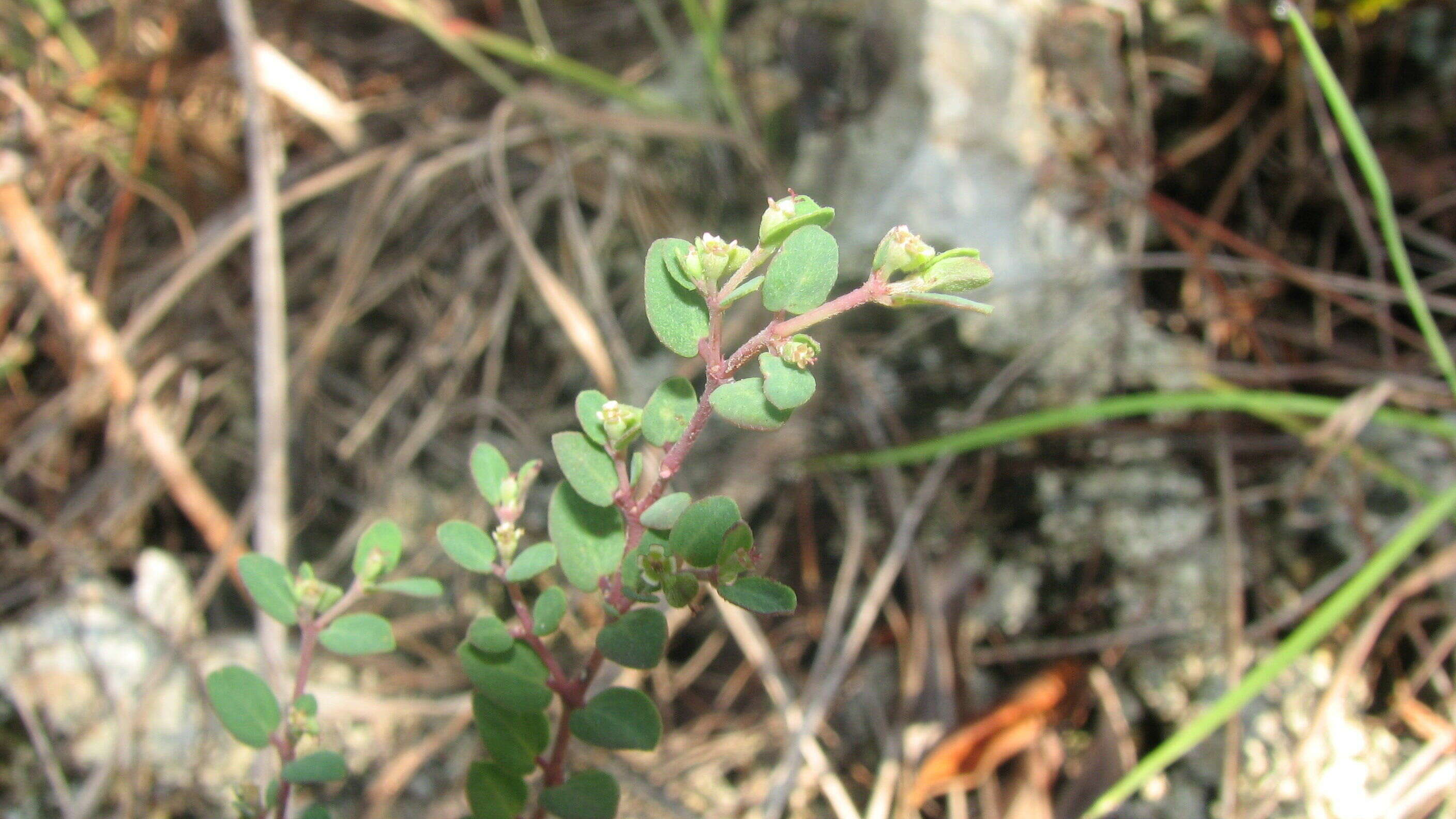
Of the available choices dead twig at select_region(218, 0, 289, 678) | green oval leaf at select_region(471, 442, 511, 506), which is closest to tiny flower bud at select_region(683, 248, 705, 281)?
green oval leaf at select_region(471, 442, 511, 506)

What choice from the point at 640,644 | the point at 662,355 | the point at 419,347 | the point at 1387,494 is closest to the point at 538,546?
the point at 640,644

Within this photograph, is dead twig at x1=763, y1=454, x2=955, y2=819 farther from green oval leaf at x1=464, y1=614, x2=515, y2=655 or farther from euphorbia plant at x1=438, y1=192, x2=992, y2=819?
green oval leaf at x1=464, y1=614, x2=515, y2=655

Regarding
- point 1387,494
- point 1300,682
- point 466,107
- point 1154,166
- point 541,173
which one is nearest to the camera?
point 1300,682

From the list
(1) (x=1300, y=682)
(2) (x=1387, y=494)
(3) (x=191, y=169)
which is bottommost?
(1) (x=1300, y=682)

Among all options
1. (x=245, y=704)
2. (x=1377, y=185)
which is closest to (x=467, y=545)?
(x=245, y=704)

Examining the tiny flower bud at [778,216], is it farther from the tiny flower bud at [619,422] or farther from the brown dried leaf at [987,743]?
the brown dried leaf at [987,743]

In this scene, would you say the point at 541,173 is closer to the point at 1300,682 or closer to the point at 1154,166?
the point at 1154,166

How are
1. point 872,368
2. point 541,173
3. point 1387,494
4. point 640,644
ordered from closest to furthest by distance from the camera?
point 640,644
point 1387,494
point 872,368
point 541,173
